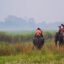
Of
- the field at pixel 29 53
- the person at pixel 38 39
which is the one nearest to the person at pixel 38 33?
the person at pixel 38 39

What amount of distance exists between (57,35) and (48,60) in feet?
3.15

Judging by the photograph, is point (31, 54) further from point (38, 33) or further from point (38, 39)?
point (38, 33)

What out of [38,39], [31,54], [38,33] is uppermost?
[38,33]

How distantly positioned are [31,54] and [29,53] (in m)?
0.09

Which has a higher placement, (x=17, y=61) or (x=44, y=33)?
(x=44, y=33)

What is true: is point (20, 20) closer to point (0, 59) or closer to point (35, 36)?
point (35, 36)

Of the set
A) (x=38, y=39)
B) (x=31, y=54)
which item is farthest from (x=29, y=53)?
(x=38, y=39)

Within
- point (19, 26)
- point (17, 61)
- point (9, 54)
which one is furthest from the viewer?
point (19, 26)

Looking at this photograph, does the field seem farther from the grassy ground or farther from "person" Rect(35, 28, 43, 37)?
"person" Rect(35, 28, 43, 37)

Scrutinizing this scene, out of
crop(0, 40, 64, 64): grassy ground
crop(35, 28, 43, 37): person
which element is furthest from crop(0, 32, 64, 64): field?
crop(35, 28, 43, 37): person

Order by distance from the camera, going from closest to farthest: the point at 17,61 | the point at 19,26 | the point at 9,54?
the point at 17,61 → the point at 9,54 → the point at 19,26

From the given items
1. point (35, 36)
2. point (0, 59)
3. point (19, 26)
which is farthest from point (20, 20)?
point (0, 59)

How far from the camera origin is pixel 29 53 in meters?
6.04

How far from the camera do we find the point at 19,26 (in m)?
6.54
